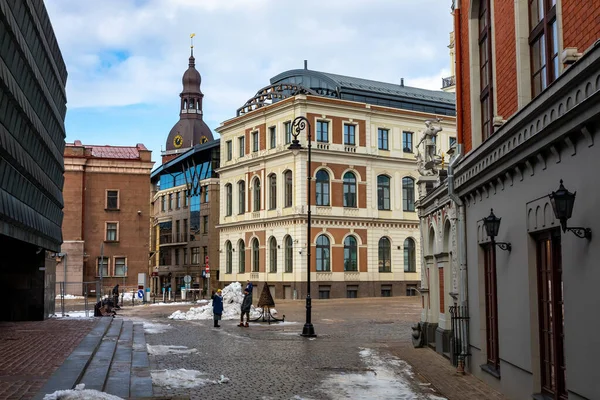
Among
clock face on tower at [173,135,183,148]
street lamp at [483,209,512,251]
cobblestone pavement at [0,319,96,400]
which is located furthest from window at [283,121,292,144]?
clock face on tower at [173,135,183,148]

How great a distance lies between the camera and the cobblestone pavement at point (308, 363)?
1328cm

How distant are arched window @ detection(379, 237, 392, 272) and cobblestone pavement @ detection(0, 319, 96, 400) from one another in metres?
30.6

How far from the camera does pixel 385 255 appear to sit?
182 ft

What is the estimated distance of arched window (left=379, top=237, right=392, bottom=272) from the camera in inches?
2172

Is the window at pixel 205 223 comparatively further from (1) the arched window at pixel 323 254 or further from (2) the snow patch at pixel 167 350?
(2) the snow patch at pixel 167 350

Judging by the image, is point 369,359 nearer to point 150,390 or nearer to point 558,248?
point 150,390

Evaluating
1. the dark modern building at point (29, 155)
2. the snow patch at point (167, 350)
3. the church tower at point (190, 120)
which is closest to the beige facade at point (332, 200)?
the dark modern building at point (29, 155)

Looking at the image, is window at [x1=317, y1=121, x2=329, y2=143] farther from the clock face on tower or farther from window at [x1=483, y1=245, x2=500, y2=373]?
the clock face on tower

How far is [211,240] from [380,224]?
20341 mm

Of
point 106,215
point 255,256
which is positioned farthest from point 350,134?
point 106,215

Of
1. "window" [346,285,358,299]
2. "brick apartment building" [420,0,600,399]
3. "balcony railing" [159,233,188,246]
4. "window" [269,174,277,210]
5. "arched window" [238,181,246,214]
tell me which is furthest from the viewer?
"balcony railing" [159,233,188,246]

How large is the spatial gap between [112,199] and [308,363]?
153 ft

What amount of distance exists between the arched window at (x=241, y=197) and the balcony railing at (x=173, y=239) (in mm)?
16724

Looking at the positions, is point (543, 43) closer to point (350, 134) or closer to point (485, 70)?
point (485, 70)
